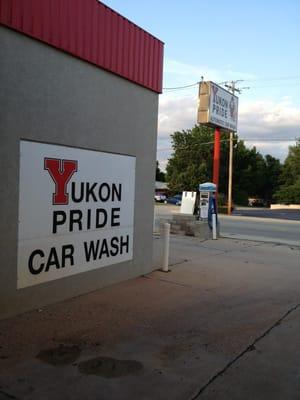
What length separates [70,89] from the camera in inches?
252

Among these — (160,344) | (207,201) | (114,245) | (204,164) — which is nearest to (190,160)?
(204,164)

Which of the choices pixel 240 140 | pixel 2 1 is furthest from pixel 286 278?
pixel 240 140

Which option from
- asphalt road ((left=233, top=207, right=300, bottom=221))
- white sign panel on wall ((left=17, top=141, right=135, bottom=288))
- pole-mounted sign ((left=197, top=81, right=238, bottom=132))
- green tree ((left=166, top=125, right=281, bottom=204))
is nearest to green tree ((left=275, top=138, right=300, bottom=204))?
green tree ((left=166, top=125, right=281, bottom=204))

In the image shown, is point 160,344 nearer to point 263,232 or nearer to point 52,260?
point 52,260

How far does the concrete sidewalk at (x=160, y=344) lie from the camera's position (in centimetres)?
402

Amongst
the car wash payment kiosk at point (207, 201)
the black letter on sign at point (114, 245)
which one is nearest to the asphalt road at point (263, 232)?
the car wash payment kiosk at point (207, 201)

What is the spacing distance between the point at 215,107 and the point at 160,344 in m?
15.1

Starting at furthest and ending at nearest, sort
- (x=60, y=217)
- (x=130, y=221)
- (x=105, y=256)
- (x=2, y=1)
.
→ (x=130, y=221), (x=105, y=256), (x=60, y=217), (x=2, y=1)

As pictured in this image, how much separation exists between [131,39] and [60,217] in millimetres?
3144

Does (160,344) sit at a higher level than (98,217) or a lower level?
lower

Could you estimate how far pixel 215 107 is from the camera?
62.5 ft

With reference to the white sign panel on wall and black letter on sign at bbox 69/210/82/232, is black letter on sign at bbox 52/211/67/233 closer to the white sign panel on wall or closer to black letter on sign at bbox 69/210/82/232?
the white sign panel on wall

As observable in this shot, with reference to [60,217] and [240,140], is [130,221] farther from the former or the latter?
[240,140]

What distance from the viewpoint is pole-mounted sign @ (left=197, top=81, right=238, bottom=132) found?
61.0 feet
